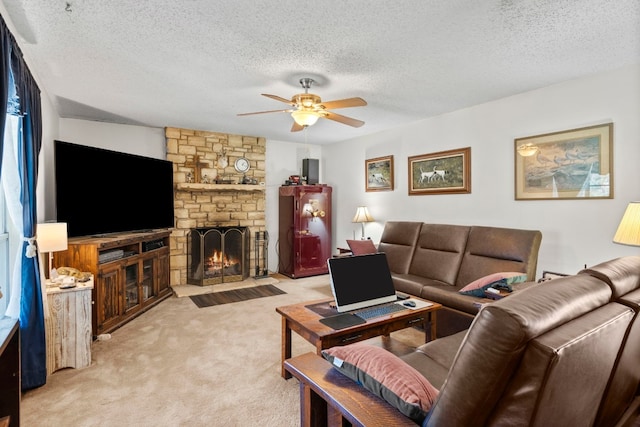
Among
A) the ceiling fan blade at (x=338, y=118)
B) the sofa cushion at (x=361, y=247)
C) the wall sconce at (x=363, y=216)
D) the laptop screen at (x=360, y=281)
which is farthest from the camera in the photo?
the wall sconce at (x=363, y=216)

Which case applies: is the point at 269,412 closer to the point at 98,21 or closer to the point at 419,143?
the point at 98,21

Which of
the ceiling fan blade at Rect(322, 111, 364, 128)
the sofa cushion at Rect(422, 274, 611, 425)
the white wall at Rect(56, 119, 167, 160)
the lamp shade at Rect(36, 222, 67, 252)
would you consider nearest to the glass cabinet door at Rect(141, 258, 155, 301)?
the lamp shade at Rect(36, 222, 67, 252)

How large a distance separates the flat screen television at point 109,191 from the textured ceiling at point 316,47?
679 millimetres

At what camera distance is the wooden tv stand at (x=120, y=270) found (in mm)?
3139

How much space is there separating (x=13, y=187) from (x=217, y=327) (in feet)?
6.88

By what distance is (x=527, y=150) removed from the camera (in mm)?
3391

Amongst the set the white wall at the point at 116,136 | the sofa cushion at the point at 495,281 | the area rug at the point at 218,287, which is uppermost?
the white wall at the point at 116,136

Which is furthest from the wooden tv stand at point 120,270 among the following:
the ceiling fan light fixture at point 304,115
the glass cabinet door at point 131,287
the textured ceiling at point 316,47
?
the ceiling fan light fixture at point 304,115

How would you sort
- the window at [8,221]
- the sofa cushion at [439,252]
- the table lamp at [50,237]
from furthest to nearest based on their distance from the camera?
the sofa cushion at [439,252]
the table lamp at [50,237]
the window at [8,221]

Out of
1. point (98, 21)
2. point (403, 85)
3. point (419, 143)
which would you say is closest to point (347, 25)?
point (403, 85)

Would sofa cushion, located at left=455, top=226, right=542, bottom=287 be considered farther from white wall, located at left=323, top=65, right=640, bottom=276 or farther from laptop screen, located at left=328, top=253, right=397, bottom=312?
laptop screen, located at left=328, top=253, right=397, bottom=312

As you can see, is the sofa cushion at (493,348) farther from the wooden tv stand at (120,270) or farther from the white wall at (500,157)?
the wooden tv stand at (120,270)

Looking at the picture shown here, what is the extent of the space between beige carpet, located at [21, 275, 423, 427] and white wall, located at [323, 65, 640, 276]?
169 cm

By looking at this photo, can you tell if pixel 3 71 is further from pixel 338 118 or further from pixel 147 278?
pixel 147 278
